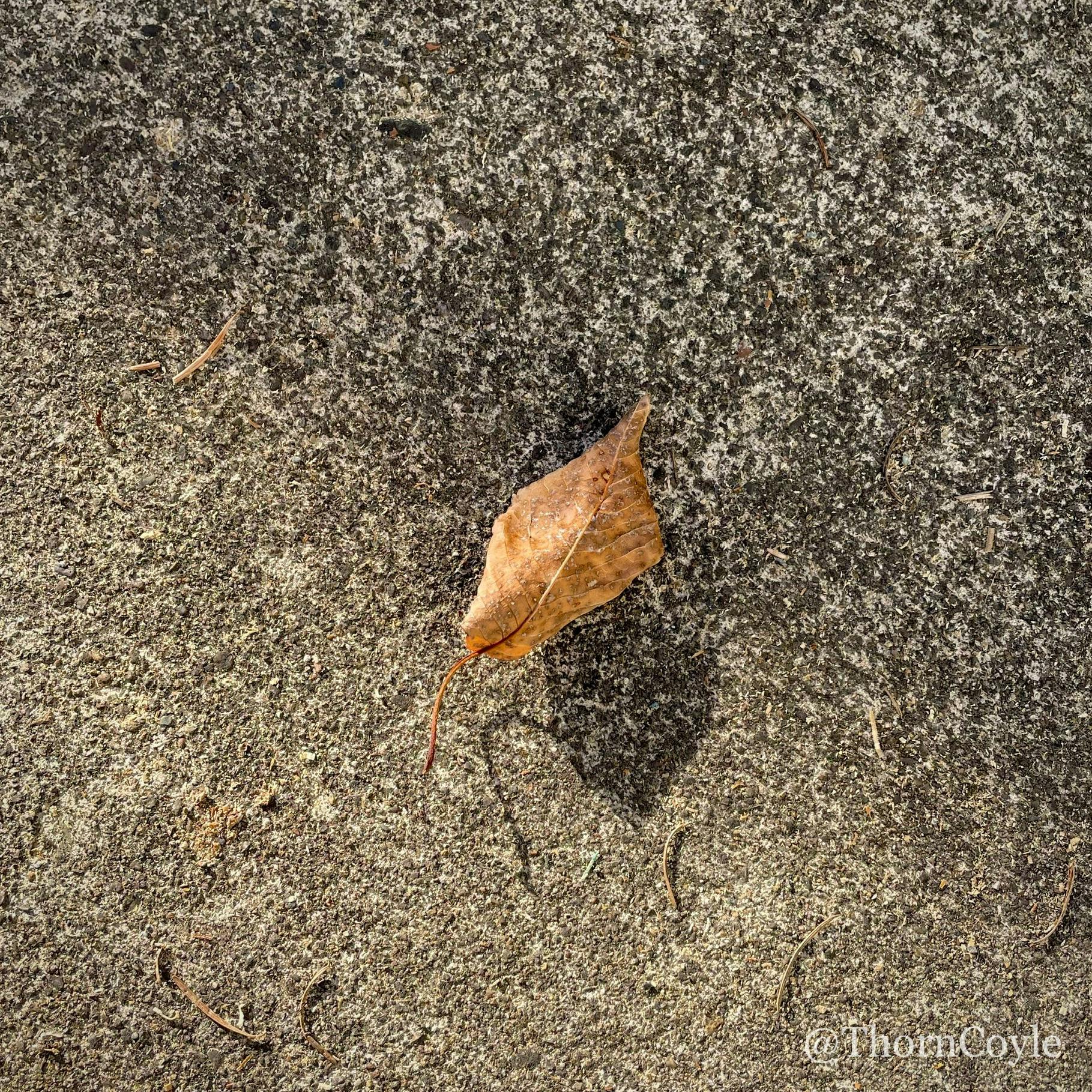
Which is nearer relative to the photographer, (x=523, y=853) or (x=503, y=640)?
(x=503, y=640)

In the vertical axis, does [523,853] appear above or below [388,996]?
above

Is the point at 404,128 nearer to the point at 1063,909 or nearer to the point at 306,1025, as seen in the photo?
the point at 306,1025

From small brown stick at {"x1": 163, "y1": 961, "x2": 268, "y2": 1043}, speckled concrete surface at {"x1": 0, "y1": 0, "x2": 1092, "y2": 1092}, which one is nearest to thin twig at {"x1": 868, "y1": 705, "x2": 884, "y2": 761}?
speckled concrete surface at {"x1": 0, "y1": 0, "x2": 1092, "y2": 1092}

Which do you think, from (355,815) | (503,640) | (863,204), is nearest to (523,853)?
(355,815)

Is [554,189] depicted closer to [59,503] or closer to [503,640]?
[503,640]

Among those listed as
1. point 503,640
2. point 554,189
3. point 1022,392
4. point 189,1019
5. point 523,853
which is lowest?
point 189,1019

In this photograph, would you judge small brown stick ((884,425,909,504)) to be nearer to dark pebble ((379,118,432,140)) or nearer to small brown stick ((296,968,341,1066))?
dark pebble ((379,118,432,140))

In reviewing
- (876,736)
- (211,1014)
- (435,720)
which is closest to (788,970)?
(876,736)
